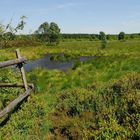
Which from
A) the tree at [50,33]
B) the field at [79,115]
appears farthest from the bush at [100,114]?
the tree at [50,33]

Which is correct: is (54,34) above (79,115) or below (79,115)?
below

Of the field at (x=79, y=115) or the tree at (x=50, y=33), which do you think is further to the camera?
the tree at (x=50, y=33)

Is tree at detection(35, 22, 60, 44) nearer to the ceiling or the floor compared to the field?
nearer to the floor

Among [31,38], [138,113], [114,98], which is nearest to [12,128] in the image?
[114,98]

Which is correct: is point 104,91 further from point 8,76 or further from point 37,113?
point 8,76

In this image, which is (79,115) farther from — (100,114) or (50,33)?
(50,33)

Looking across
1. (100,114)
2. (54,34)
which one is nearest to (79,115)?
(100,114)

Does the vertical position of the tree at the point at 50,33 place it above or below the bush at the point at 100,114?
below

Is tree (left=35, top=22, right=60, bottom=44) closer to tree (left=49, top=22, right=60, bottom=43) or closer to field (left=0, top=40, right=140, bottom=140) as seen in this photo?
tree (left=49, top=22, right=60, bottom=43)

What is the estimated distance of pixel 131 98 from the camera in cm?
942

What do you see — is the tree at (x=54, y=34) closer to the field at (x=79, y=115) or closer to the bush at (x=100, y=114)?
the field at (x=79, y=115)

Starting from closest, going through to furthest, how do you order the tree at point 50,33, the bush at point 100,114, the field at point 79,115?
the bush at point 100,114 → the field at point 79,115 → the tree at point 50,33

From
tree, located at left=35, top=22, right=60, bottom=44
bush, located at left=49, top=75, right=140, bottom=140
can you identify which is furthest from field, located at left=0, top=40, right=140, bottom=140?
tree, located at left=35, top=22, right=60, bottom=44

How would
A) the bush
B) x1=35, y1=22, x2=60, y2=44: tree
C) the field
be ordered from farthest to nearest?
x1=35, y1=22, x2=60, y2=44: tree, the field, the bush
